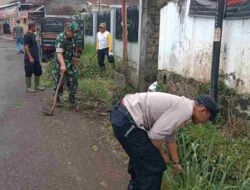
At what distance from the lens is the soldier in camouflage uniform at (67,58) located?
28.7 feet

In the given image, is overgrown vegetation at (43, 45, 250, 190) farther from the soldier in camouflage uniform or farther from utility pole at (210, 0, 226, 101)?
the soldier in camouflage uniform

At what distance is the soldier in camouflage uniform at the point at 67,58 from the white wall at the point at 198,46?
6.71ft

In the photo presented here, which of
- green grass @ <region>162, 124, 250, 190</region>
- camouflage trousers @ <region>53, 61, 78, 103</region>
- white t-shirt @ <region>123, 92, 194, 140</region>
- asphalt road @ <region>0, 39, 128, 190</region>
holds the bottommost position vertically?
asphalt road @ <region>0, 39, 128, 190</region>

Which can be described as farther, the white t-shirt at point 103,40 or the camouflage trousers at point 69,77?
the white t-shirt at point 103,40

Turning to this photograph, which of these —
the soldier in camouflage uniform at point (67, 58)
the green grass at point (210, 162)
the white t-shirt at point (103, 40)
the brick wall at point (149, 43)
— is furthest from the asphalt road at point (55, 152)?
the white t-shirt at point (103, 40)

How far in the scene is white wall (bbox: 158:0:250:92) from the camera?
631 centimetres

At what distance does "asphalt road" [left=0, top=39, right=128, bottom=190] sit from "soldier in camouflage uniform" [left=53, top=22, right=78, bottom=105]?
661mm

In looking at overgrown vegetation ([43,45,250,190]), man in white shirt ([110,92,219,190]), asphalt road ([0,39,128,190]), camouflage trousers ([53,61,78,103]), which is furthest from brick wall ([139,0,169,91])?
man in white shirt ([110,92,219,190])

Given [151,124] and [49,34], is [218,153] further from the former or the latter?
[49,34]

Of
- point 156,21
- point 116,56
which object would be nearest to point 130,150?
point 156,21

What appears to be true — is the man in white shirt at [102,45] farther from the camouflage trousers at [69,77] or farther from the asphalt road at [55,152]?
the camouflage trousers at [69,77]

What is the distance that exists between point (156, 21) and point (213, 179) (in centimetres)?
670

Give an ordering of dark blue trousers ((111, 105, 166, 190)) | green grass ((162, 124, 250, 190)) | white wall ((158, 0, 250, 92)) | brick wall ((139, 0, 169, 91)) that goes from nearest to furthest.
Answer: dark blue trousers ((111, 105, 166, 190)) < green grass ((162, 124, 250, 190)) < white wall ((158, 0, 250, 92)) < brick wall ((139, 0, 169, 91))

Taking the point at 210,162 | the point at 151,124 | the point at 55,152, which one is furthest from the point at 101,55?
the point at 151,124
